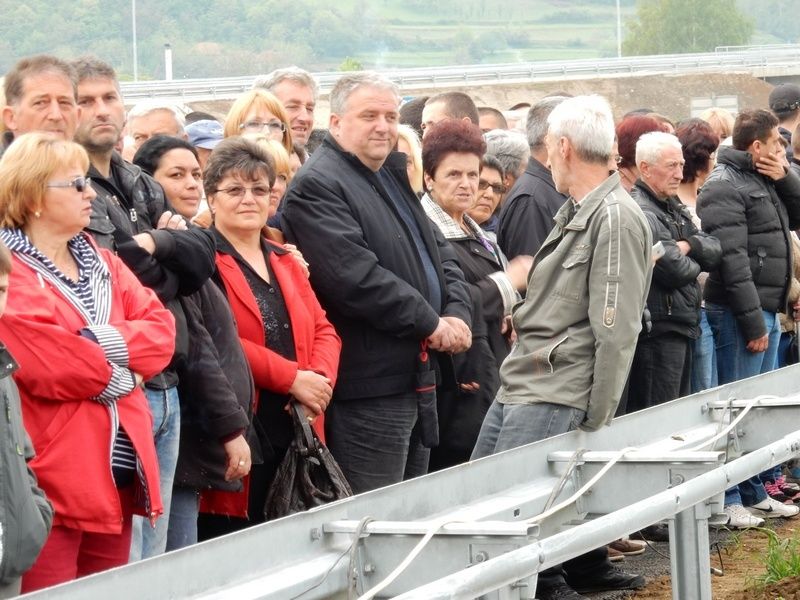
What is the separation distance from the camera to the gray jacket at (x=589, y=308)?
19.1 feet

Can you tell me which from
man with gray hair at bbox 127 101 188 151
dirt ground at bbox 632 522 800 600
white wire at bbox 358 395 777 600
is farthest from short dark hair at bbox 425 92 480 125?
white wire at bbox 358 395 777 600

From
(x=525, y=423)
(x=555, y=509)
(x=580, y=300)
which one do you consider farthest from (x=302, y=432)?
(x=555, y=509)

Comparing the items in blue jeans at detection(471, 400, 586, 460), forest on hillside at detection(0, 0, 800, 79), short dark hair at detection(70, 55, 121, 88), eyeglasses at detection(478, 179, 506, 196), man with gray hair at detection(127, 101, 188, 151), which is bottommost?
forest on hillside at detection(0, 0, 800, 79)

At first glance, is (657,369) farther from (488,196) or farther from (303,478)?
(303,478)

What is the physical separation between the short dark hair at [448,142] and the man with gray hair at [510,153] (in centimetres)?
143

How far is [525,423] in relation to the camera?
A: 5996mm

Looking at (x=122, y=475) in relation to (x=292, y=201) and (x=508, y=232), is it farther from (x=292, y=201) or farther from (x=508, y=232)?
(x=508, y=232)

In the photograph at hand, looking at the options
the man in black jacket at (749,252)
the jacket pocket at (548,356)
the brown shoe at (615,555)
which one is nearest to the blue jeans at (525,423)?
the jacket pocket at (548,356)

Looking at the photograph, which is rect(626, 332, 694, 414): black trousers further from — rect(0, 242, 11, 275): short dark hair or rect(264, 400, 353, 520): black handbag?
rect(0, 242, 11, 275): short dark hair

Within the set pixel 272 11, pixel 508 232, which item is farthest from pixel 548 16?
pixel 508 232

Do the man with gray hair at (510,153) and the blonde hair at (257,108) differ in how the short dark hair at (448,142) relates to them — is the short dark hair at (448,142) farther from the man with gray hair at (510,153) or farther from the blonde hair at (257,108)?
the man with gray hair at (510,153)

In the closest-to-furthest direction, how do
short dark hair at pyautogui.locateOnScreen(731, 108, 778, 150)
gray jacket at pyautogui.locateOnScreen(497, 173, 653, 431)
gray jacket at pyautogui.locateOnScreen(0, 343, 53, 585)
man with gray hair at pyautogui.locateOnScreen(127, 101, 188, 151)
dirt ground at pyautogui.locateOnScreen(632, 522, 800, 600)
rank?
gray jacket at pyautogui.locateOnScreen(0, 343, 53, 585) → gray jacket at pyautogui.locateOnScreen(497, 173, 653, 431) → dirt ground at pyautogui.locateOnScreen(632, 522, 800, 600) → man with gray hair at pyautogui.locateOnScreen(127, 101, 188, 151) → short dark hair at pyautogui.locateOnScreen(731, 108, 778, 150)

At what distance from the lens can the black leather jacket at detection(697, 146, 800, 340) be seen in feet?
29.0

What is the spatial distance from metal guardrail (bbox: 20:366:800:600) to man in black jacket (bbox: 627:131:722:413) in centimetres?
238
